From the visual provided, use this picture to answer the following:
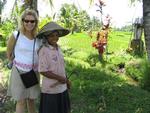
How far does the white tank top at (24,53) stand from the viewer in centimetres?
524

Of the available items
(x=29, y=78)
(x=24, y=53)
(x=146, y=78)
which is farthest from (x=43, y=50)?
(x=146, y=78)

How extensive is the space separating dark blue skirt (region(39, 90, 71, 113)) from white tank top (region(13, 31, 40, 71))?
45cm

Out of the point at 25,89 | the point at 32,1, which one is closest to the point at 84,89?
the point at 25,89

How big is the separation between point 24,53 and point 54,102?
2.51 ft

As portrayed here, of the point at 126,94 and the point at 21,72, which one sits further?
the point at 126,94

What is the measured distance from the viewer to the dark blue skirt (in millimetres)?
5086

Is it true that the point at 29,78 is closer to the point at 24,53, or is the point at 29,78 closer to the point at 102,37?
the point at 24,53

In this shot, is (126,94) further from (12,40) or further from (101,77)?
(12,40)

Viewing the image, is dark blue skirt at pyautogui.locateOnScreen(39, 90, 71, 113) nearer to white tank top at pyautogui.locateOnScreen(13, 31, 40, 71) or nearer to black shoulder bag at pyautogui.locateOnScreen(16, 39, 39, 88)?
black shoulder bag at pyautogui.locateOnScreen(16, 39, 39, 88)

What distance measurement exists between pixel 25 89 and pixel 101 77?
17.4ft

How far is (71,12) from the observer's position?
34719 mm

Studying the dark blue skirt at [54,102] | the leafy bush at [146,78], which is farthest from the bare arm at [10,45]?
the leafy bush at [146,78]

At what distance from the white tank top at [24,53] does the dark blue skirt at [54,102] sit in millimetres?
445

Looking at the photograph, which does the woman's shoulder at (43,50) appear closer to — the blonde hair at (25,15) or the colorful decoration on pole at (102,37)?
the blonde hair at (25,15)
